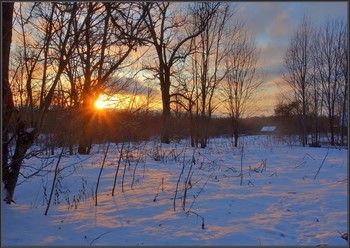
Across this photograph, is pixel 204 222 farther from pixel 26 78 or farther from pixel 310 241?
pixel 26 78

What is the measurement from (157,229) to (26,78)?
2788 millimetres

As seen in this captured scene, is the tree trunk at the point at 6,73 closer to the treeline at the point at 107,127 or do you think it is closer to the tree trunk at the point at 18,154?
the tree trunk at the point at 18,154

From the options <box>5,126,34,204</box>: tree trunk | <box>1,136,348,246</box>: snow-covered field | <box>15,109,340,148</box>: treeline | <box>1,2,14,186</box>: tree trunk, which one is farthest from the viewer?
<box>15,109,340,148</box>: treeline

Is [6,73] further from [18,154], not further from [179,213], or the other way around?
[179,213]

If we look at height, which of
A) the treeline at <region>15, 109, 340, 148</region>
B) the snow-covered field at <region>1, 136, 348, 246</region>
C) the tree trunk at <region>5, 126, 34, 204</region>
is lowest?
the snow-covered field at <region>1, 136, 348, 246</region>

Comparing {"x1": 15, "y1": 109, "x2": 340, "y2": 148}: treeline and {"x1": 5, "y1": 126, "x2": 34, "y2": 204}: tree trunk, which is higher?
{"x1": 15, "y1": 109, "x2": 340, "y2": 148}: treeline

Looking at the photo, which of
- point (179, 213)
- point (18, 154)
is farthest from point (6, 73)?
point (179, 213)

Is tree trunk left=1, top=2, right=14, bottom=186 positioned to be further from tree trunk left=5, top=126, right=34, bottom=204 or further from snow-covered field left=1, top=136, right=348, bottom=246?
snow-covered field left=1, top=136, right=348, bottom=246

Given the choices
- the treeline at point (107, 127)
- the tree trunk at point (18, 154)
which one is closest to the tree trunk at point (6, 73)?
the tree trunk at point (18, 154)

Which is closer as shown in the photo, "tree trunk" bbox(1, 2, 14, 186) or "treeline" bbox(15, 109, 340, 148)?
"tree trunk" bbox(1, 2, 14, 186)

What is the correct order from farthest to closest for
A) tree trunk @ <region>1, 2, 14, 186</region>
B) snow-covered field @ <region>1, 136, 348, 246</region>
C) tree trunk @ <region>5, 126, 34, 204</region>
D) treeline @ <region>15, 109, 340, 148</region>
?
treeline @ <region>15, 109, 340, 148</region>
tree trunk @ <region>5, 126, 34, 204</region>
tree trunk @ <region>1, 2, 14, 186</region>
snow-covered field @ <region>1, 136, 348, 246</region>

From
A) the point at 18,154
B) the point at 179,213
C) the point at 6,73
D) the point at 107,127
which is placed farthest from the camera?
the point at 107,127

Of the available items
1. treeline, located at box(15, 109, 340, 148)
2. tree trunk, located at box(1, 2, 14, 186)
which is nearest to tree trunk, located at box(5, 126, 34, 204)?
tree trunk, located at box(1, 2, 14, 186)

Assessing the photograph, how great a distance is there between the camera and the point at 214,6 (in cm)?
2319
